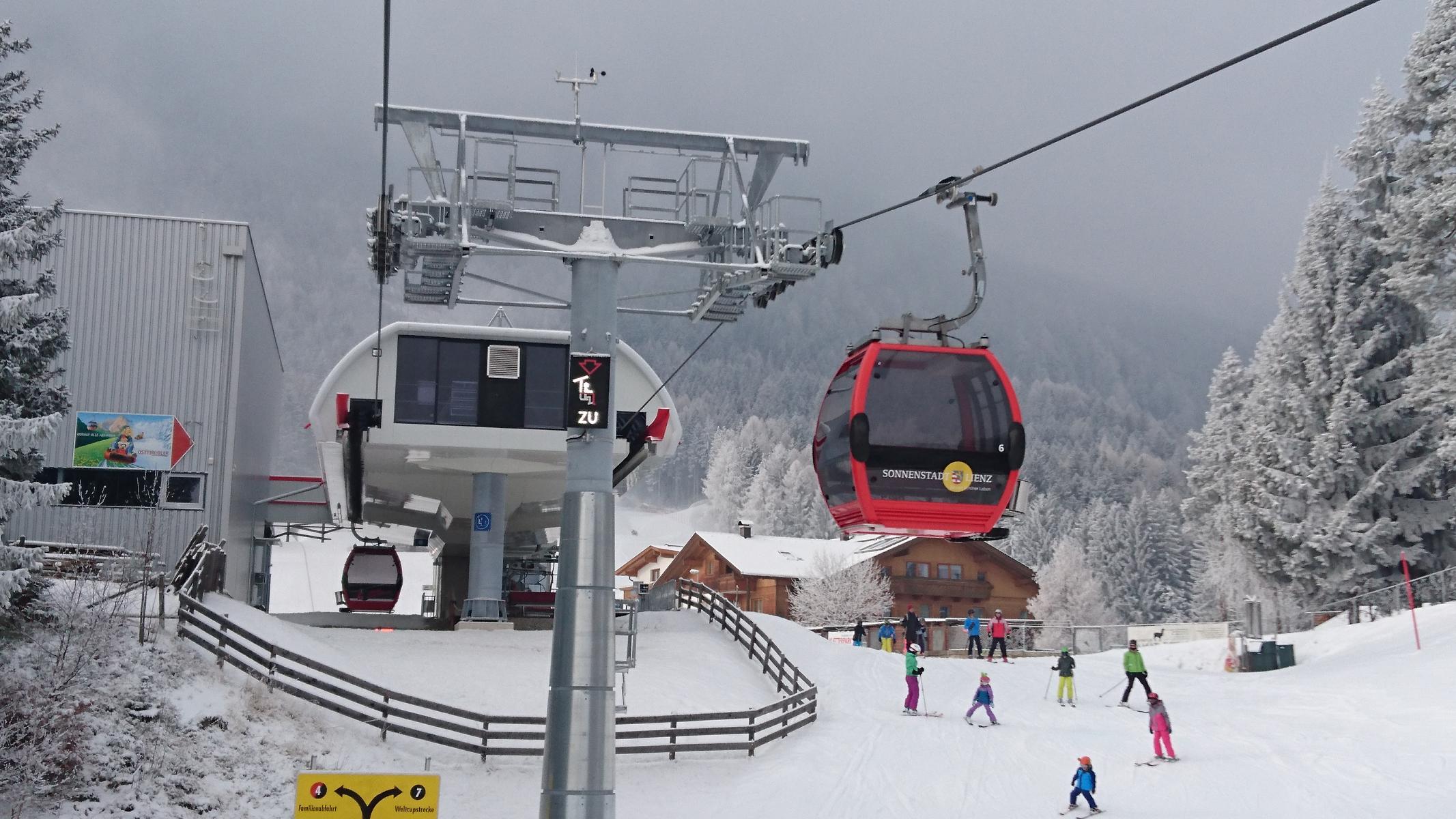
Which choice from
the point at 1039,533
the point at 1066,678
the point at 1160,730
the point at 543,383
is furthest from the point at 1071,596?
the point at 1160,730

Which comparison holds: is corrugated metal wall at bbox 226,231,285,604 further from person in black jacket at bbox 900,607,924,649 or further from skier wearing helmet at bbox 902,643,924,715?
person in black jacket at bbox 900,607,924,649

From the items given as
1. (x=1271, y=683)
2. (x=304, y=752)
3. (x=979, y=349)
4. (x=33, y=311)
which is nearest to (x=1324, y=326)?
(x=1271, y=683)

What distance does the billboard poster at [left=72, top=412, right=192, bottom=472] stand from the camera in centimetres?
2725

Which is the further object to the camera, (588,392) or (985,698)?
(985,698)

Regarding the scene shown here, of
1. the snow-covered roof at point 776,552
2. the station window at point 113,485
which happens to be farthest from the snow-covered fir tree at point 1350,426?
the station window at point 113,485

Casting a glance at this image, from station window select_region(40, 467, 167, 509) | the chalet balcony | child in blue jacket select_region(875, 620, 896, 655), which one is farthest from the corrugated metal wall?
the chalet balcony

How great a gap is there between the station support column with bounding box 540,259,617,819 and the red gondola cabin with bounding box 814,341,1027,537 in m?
2.81

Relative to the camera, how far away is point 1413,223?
102 ft

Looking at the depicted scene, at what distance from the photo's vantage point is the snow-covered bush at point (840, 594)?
6575cm

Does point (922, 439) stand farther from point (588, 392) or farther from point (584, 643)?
point (584, 643)

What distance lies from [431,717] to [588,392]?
11.4 metres

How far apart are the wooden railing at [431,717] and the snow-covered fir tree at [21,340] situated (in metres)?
4.25

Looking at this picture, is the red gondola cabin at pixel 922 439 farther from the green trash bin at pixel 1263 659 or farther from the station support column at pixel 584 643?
the green trash bin at pixel 1263 659

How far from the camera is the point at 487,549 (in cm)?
3484
